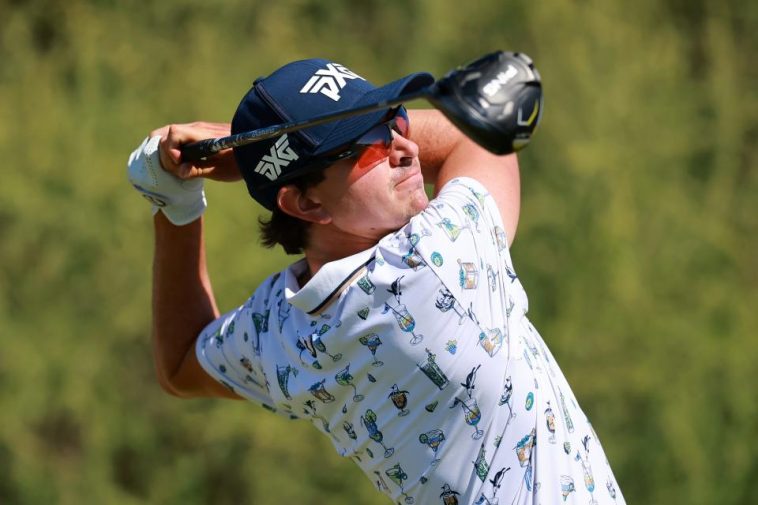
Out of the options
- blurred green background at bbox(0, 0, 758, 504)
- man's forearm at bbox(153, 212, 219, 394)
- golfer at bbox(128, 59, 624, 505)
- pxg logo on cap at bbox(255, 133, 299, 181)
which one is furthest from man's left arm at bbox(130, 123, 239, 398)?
blurred green background at bbox(0, 0, 758, 504)

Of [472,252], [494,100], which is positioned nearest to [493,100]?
[494,100]

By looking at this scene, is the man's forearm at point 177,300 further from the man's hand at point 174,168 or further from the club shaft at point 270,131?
the club shaft at point 270,131

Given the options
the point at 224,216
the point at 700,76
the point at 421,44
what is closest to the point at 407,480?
the point at 224,216

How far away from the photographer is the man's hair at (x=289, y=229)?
203 centimetres

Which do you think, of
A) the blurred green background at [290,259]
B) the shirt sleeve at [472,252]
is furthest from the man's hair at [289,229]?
the blurred green background at [290,259]

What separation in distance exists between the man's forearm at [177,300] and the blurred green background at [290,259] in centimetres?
252

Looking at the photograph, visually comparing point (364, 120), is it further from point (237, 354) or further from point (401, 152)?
point (237, 354)

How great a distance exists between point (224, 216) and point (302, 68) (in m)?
3.07

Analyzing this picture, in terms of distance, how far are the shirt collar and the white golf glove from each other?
445mm

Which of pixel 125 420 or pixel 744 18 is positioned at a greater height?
pixel 744 18

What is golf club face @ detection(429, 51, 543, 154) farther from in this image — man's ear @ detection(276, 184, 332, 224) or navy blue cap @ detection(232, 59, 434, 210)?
man's ear @ detection(276, 184, 332, 224)

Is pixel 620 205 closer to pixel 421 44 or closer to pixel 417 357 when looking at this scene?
pixel 421 44

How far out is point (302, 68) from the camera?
2.04m

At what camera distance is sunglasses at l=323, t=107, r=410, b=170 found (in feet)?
6.37
